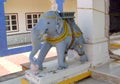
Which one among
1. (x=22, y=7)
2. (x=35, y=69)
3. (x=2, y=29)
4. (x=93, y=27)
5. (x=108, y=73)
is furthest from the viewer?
(x=22, y=7)

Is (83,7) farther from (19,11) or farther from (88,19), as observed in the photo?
(19,11)

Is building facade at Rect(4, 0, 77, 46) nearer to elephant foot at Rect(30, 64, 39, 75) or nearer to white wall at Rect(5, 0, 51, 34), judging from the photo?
white wall at Rect(5, 0, 51, 34)

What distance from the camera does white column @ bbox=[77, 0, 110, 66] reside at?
2.15m

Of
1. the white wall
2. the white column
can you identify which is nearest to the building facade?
the white wall

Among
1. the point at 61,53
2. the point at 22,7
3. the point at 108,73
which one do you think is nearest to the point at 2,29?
the point at 22,7

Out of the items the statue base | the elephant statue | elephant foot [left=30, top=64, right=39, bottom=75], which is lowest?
the statue base

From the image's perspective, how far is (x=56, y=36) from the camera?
1.97 meters

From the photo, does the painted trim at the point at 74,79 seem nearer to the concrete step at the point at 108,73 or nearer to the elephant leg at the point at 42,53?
the concrete step at the point at 108,73

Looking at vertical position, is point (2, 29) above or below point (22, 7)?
below

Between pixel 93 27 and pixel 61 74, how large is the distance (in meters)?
0.57

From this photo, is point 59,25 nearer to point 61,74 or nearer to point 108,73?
point 61,74

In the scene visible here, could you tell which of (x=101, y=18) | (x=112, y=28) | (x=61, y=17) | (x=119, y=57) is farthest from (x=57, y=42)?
(x=112, y=28)

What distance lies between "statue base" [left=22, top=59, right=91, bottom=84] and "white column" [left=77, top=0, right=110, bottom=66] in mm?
141

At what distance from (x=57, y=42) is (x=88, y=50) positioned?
15.8 inches
